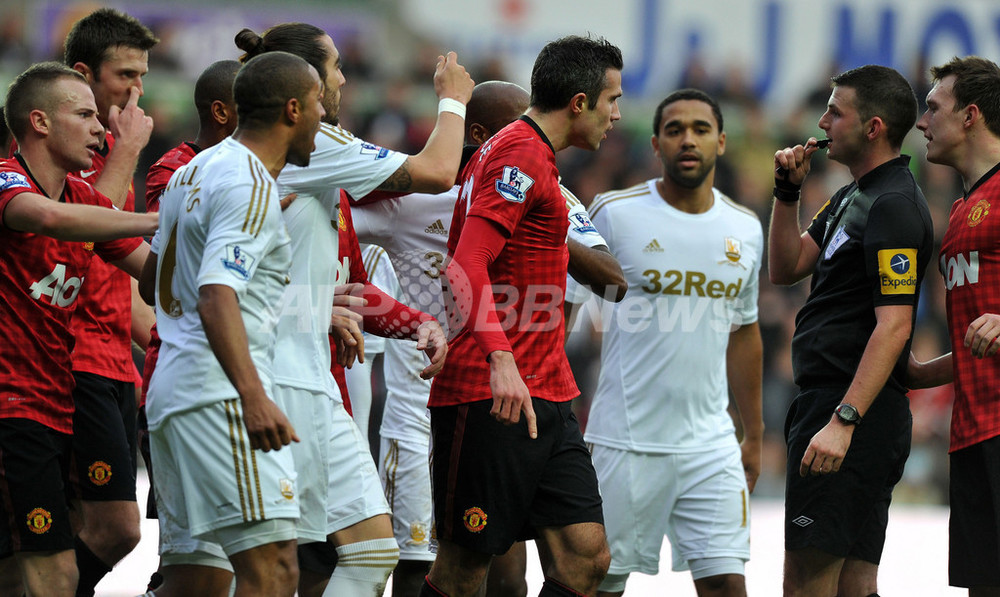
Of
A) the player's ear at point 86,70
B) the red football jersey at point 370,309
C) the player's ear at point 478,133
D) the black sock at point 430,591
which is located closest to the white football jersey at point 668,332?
the player's ear at point 478,133

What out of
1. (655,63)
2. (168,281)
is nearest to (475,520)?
(168,281)

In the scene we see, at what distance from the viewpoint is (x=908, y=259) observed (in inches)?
197

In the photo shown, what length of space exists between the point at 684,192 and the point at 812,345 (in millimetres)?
1532

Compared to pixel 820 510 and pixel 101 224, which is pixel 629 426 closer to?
pixel 820 510

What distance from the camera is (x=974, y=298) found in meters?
5.04

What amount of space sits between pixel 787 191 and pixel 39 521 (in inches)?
135

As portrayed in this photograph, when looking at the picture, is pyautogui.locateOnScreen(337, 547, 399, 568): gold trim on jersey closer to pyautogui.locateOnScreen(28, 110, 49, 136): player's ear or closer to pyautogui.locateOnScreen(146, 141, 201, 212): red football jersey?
pyautogui.locateOnScreen(146, 141, 201, 212): red football jersey

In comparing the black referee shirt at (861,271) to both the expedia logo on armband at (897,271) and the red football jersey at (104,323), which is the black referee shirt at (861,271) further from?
the red football jersey at (104,323)

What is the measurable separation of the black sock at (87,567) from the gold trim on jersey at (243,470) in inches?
81.0

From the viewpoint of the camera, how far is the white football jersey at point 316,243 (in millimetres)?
4488

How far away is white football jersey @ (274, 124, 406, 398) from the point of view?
4.49 m

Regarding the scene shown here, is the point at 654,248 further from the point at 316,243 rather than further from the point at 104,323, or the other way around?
the point at 104,323

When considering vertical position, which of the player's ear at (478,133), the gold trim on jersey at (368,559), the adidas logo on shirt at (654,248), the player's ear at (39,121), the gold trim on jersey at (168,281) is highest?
the player's ear at (478,133)

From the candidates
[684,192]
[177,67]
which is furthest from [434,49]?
[684,192]
